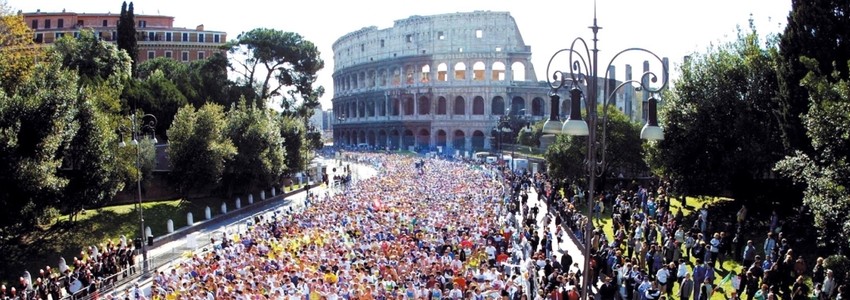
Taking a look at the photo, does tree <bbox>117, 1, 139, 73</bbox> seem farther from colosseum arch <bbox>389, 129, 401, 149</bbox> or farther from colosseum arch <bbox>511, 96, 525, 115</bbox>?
colosseum arch <bbox>511, 96, 525, 115</bbox>

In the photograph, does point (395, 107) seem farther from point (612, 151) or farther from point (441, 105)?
point (612, 151)

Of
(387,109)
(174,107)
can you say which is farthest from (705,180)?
(387,109)

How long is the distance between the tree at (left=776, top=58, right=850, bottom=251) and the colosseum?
67.1 m

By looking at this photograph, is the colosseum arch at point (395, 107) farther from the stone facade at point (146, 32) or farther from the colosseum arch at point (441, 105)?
the stone facade at point (146, 32)

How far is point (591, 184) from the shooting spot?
8.46 metres

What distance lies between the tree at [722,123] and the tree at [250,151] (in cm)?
2104

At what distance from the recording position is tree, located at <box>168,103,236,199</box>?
3312cm

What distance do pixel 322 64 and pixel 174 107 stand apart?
1791 cm

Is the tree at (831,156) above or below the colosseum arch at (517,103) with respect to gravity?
below

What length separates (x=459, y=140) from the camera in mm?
88500

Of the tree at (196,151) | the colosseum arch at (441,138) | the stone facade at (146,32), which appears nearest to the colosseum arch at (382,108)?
the colosseum arch at (441,138)

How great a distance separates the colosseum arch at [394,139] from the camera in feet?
300

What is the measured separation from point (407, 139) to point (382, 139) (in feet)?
20.9

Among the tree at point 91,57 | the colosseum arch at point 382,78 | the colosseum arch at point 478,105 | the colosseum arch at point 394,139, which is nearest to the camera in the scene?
the tree at point 91,57
